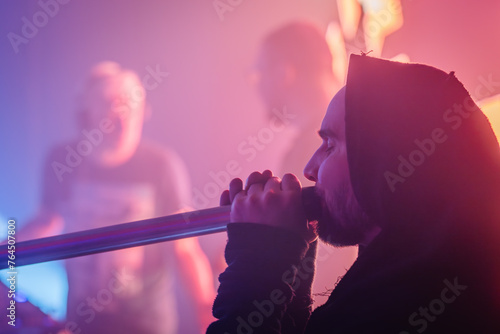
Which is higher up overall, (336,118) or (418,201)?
(336,118)

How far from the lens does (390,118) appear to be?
29.5 inches

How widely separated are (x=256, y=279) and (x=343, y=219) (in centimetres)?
21

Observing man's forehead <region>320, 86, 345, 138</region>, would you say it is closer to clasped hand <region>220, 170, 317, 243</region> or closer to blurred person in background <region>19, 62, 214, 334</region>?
clasped hand <region>220, 170, 317, 243</region>

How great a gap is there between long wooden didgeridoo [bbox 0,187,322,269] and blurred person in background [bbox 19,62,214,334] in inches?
53.6

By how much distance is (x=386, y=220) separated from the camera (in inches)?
26.2

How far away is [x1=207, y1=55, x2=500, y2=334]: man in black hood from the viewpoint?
56 cm

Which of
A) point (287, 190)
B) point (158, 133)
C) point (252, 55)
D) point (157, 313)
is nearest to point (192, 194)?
point (158, 133)

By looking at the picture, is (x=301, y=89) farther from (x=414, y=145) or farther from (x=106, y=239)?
(x=106, y=239)

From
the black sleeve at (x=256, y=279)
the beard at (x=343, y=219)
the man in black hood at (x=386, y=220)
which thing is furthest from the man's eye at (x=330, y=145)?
the black sleeve at (x=256, y=279)

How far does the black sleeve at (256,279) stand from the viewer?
0.61 metres

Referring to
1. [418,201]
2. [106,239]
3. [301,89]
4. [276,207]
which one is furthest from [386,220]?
[301,89]

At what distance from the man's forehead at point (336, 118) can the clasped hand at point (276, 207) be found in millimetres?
175

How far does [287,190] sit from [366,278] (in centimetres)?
21

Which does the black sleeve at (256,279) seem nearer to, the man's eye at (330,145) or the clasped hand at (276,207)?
the clasped hand at (276,207)
